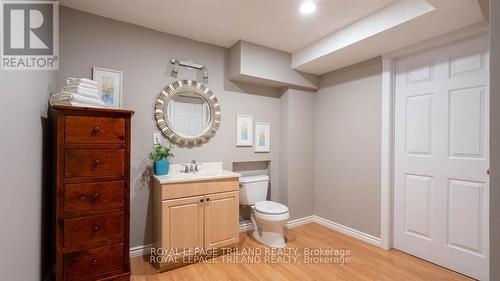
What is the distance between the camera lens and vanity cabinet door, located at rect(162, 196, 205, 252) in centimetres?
196

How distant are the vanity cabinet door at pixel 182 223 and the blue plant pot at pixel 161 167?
37cm

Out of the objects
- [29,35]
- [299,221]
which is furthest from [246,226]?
[29,35]

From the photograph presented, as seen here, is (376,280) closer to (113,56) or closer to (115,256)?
(115,256)

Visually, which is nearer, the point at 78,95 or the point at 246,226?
the point at 78,95

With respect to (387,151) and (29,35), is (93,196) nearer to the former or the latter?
(29,35)

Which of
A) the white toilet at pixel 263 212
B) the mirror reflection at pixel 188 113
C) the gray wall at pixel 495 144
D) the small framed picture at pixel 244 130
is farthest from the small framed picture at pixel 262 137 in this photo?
the gray wall at pixel 495 144

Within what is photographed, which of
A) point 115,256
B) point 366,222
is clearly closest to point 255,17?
point 115,256

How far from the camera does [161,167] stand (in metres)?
2.21

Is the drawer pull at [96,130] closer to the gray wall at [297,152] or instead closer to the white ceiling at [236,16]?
the white ceiling at [236,16]

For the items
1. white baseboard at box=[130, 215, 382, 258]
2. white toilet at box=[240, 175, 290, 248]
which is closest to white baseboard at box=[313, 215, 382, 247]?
white baseboard at box=[130, 215, 382, 258]

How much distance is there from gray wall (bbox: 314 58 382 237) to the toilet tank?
91cm

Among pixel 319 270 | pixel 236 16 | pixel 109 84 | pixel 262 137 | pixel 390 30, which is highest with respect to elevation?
pixel 236 16

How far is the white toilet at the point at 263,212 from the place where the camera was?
242 cm

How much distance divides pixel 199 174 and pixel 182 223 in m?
0.51
